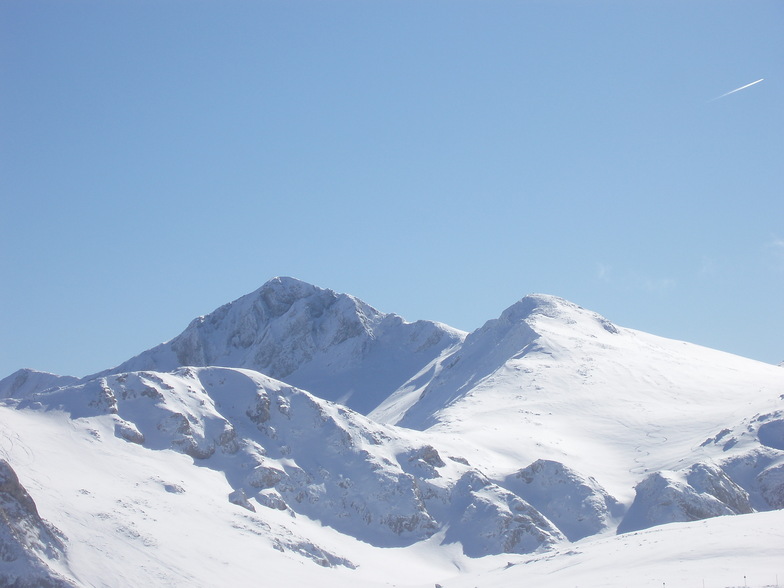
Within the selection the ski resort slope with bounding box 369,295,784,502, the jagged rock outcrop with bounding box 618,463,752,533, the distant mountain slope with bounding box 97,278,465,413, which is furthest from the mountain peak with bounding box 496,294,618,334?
the jagged rock outcrop with bounding box 618,463,752,533

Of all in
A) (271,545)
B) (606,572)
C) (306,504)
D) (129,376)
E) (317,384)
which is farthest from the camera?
(317,384)

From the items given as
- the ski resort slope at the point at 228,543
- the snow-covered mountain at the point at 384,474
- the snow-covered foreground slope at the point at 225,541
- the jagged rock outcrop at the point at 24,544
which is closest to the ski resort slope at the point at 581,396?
A: the snow-covered mountain at the point at 384,474

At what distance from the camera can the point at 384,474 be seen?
7125 centimetres

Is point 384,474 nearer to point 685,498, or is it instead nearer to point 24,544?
point 685,498

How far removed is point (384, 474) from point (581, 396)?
3994 centimetres

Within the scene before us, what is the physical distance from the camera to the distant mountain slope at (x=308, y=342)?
6063 inches

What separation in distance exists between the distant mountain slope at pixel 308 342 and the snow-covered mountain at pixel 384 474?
36428 millimetres

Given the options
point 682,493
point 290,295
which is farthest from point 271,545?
point 290,295

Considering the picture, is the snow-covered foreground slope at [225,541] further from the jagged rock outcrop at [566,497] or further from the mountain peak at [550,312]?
the mountain peak at [550,312]

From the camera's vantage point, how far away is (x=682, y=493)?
68.4 metres

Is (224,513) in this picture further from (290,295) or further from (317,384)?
(290,295)

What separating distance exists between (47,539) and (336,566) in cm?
2034

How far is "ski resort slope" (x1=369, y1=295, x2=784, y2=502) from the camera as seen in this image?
275ft

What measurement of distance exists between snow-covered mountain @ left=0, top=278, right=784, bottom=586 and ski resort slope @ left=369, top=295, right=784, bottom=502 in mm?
416
